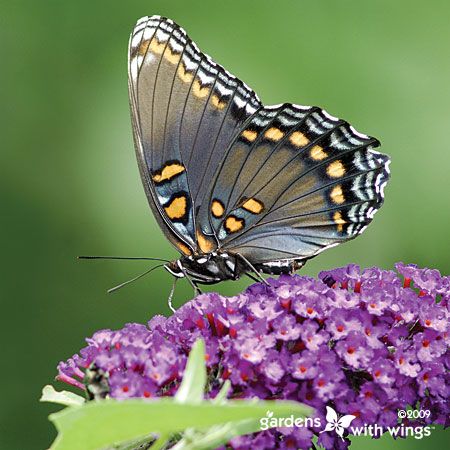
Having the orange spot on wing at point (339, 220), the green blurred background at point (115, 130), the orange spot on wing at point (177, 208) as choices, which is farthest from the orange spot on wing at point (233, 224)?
the green blurred background at point (115, 130)

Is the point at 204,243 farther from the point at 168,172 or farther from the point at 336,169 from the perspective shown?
the point at 336,169

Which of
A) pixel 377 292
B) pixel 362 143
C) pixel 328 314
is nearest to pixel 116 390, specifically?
pixel 328 314

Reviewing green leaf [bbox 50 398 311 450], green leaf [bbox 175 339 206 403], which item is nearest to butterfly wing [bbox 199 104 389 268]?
green leaf [bbox 175 339 206 403]

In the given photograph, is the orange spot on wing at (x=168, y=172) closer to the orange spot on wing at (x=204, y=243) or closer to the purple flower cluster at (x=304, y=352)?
the orange spot on wing at (x=204, y=243)

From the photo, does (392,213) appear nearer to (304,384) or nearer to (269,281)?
(269,281)

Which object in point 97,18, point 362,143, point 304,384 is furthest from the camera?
point 97,18

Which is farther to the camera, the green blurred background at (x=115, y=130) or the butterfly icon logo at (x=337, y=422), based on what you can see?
the green blurred background at (x=115, y=130)
